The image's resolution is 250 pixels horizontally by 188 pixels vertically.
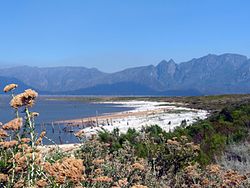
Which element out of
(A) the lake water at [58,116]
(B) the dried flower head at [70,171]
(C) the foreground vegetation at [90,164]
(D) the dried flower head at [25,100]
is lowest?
(A) the lake water at [58,116]

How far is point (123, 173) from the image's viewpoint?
17.4 feet

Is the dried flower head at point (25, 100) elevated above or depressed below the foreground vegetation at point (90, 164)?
above

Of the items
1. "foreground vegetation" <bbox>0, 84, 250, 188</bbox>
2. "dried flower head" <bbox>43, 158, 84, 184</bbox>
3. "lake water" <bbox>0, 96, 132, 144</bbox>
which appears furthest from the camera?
"lake water" <bbox>0, 96, 132, 144</bbox>

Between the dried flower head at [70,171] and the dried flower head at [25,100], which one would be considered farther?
the dried flower head at [25,100]

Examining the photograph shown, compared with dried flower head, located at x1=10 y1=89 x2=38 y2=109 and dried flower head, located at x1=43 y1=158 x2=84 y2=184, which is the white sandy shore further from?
dried flower head, located at x1=43 y1=158 x2=84 y2=184

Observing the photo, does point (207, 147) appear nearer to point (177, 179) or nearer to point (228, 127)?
point (228, 127)

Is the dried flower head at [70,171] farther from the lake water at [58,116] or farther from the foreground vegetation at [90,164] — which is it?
the lake water at [58,116]

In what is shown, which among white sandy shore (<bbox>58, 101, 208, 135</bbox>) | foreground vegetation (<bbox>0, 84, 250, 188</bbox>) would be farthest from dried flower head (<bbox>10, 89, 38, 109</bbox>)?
white sandy shore (<bbox>58, 101, 208, 135</bbox>)

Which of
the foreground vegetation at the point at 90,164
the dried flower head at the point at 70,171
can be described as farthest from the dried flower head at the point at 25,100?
the dried flower head at the point at 70,171

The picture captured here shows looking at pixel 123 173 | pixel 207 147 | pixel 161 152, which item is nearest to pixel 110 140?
pixel 207 147

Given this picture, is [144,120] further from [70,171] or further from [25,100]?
[70,171]

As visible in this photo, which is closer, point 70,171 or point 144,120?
point 70,171

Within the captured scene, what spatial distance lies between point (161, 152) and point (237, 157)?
340 cm

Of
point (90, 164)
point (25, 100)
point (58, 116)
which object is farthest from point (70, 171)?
point (58, 116)
